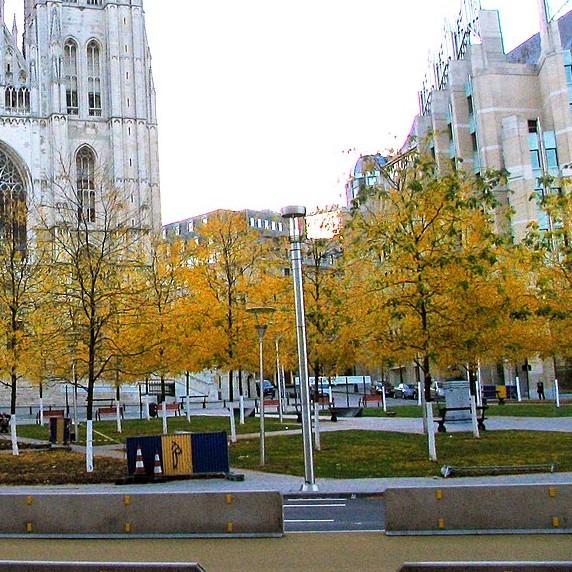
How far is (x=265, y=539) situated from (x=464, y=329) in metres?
12.0

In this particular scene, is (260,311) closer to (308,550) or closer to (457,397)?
(457,397)

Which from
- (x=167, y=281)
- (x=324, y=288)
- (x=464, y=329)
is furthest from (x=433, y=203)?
(x=167, y=281)

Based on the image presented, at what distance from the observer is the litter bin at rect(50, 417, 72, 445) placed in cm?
2748

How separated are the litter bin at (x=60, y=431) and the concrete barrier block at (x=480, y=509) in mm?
19089

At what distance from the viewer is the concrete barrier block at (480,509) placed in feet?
34.8

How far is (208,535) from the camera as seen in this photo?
11.1 m

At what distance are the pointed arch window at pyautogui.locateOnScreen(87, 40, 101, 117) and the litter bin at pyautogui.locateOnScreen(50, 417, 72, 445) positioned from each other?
59085 millimetres

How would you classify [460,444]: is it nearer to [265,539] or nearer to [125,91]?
[265,539]

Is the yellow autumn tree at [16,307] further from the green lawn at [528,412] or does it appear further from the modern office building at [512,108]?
the modern office building at [512,108]

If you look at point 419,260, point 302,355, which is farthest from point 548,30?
point 302,355

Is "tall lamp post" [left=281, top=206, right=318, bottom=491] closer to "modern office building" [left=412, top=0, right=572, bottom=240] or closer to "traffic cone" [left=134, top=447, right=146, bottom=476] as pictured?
"traffic cone" [left=134, top=447, right=146, bottom=476]

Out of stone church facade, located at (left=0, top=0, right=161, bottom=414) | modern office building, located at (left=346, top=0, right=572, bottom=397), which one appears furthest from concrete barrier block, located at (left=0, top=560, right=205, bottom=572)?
stone church facade, located at (left=0, top=0, right=161, bottom=414)

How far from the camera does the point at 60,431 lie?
2758cm

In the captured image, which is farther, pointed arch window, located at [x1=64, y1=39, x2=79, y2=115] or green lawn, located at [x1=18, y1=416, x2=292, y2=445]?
pointed arch window, located at [x1=64, y1=39, x2=79, y2=115]
